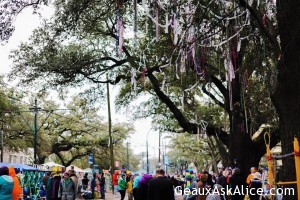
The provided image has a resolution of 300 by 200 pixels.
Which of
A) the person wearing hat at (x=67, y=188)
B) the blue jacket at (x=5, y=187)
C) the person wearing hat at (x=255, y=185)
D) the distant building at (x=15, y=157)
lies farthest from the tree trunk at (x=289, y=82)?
the distant building at (x=15, y=157)

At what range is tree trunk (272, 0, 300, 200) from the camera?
238 inches

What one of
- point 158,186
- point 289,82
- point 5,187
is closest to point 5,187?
point 5,187

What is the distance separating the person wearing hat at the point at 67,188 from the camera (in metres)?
10.5

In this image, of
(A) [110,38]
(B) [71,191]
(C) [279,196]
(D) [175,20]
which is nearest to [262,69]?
(D) [175,20]

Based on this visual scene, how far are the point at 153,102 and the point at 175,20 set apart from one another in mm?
18683

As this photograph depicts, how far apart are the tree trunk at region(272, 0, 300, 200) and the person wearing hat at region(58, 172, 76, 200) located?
5939 millimetres

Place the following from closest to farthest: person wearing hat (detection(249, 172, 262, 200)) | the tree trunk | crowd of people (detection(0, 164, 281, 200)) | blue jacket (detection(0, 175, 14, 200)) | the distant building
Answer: the tree trunk < blue jacket (detection(0, 175, 14, 200)) < crowd of people (detection(0, 164, 281, 200)) < person wearing hat (detection(249, 172, 262, 200)) < the distant building

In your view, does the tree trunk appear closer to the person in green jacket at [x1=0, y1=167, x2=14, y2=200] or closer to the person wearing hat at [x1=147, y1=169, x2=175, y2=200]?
the person wearing hat at [x1=147, y1=169, x2=175, y2=200]

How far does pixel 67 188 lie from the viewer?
1053 cm

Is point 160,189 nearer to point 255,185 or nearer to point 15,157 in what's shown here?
point 255,185

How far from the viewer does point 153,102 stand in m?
26.0

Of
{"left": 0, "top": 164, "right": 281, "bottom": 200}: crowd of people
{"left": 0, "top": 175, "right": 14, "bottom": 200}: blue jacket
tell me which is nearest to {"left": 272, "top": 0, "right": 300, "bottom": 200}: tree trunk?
{"left": 0, "top": 164, "right": 281, "bottom": 200}: crowd of people

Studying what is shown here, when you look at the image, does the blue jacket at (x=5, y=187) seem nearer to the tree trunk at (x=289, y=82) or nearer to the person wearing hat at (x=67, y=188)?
the person wearing hat at (x=67, y=188)

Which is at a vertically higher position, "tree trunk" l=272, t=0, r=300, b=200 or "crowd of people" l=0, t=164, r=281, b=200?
"tree trunk" l=272, t=0, r=300, b=200
